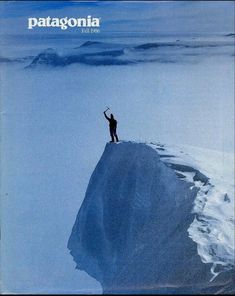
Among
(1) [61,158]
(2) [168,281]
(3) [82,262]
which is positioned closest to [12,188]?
(1) [61,158]

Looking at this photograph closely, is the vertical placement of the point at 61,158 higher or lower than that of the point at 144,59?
lower

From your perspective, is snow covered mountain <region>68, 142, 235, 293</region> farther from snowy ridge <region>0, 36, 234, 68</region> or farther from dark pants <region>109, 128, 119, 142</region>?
snowy ridge <region>0, 36, 234, 68</region>

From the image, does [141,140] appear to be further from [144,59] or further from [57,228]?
[57,228]

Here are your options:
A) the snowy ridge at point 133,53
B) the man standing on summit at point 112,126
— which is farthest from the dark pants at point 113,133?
the snowy ridge at point 133,53

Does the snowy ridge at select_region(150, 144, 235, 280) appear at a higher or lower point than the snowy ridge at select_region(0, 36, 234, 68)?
lower

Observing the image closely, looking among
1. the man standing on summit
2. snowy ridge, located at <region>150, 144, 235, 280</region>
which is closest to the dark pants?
the man standing on summit

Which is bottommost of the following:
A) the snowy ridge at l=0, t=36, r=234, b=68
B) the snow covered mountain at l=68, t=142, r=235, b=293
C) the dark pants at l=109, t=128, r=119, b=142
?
the snow covered mountain at l=68, t=142, r=235, b=293

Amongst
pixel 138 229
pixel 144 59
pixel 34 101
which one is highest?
pixel 144 59

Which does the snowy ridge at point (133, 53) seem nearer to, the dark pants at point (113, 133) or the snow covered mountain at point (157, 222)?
the dark pants at point (113, 133)
